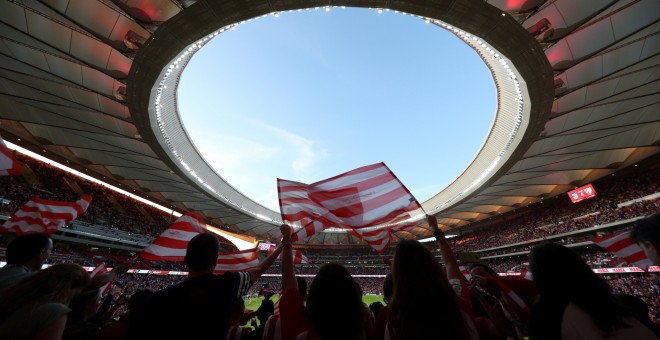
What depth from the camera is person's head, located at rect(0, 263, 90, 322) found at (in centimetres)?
205

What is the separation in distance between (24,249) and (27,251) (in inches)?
1.6

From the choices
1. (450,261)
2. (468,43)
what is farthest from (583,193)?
(450,261)

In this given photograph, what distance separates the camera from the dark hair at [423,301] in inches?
71.1

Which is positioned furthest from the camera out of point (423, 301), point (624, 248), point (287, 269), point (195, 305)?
point (624, 248)

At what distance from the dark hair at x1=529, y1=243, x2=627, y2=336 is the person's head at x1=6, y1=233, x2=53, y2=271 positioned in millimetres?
5442

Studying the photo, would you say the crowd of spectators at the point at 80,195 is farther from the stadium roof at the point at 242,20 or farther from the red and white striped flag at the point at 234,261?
the red and white striped flag at the point at 234,261

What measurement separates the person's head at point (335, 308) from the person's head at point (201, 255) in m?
1.08

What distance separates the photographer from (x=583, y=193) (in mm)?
29859

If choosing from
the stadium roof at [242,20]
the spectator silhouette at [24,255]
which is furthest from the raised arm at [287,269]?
the stadium roof at [242,20]

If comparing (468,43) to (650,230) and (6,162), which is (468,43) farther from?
(6,162)

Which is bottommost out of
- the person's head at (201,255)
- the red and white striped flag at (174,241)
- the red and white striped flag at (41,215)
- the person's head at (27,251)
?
the person's head at (201,255)

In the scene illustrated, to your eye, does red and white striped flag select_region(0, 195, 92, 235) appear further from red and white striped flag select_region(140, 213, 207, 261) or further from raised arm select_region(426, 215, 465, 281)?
raised arm select_region(426, 215, 465, 281)

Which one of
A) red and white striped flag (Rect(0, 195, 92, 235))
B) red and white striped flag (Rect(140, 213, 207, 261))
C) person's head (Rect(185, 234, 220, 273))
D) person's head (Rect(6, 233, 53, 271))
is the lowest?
person's head (Rect(185, 234, 220, 273))

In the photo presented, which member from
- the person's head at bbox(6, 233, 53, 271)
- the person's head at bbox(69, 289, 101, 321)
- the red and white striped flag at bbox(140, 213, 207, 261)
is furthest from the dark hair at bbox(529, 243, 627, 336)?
the red and white striped flag at bbox(140, 213, 207, 261)
